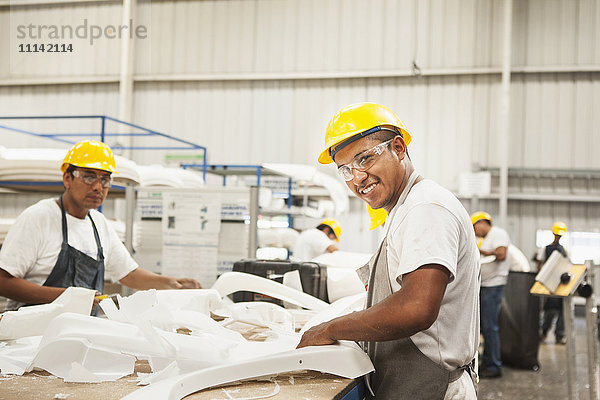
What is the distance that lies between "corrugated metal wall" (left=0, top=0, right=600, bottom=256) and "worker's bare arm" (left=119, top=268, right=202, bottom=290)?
892 centimetres

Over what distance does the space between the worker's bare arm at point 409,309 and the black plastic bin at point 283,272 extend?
1484 millimetres

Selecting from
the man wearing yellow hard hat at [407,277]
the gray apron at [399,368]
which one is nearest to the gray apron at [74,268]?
the man wearing yellow hard hat at [407,277]

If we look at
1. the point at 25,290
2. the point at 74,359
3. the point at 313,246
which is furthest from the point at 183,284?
the point at 313,246

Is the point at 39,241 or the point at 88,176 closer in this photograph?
the point at 39,241

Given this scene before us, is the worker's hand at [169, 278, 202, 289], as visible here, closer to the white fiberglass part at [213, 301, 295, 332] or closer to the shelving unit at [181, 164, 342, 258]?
the white fiberglass part at [213, 301, 295, 332]

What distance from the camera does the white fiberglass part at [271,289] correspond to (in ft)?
9.55

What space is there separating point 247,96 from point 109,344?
11.6 m

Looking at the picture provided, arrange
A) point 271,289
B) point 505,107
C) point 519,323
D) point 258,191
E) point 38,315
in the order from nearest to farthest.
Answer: point 38,315 → point 271,289 → point 258,191 → point 519,323 → point 505,107

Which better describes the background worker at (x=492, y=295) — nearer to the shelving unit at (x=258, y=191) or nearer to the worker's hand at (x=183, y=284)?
the shelving unit at (x=258, y=191)

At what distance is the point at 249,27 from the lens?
43.1ft

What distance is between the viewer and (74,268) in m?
3.35

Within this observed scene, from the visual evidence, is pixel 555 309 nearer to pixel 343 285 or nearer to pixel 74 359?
pixel 343 285

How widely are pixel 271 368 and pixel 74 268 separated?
6.82 ft

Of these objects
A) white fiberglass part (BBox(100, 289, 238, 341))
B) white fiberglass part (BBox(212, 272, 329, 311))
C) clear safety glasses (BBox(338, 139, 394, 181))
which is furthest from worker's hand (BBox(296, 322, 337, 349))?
white fiberglass part (BBox(212, 272, 329, 311))
